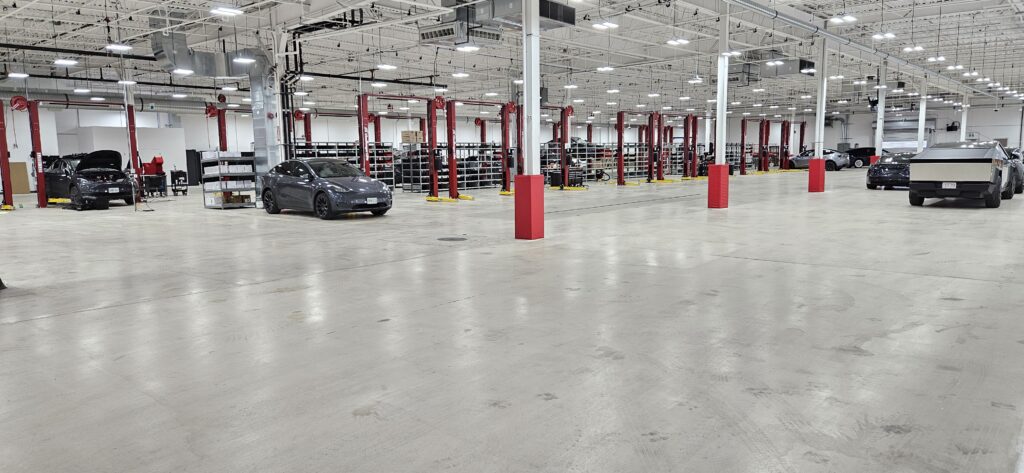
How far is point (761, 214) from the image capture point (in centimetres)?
1275

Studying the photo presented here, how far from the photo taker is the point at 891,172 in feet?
62.4

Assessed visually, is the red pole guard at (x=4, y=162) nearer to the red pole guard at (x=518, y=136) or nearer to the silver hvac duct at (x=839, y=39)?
the red pole guard at (x=518, y=136)

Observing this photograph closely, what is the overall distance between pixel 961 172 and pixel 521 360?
1251 centimetres

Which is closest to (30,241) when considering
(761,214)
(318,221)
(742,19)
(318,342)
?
(318,221)

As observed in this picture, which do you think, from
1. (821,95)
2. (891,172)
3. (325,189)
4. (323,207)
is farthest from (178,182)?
(891,172)

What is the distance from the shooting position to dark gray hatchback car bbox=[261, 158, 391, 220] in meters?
12.7

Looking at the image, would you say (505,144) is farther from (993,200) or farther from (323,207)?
(993,200)

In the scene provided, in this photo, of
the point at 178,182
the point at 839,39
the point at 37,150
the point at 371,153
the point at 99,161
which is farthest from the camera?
the point at 178,182

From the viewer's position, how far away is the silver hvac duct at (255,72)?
15656 mm

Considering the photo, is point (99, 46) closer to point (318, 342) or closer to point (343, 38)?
point (343, 38)

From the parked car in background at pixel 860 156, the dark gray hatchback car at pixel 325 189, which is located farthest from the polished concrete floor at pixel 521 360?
the parked car in background at pixel 860 156

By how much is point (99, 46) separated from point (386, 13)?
10503 millimetres

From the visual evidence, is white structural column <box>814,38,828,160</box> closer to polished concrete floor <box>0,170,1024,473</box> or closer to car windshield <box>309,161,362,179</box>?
polished concrete floor <box>0,170,1024,473</box>

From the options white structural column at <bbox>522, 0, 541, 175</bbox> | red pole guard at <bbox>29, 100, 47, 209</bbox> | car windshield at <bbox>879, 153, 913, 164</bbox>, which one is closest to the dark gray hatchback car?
white structural column at <bbox>522, 0, 541, 175</bbox>
